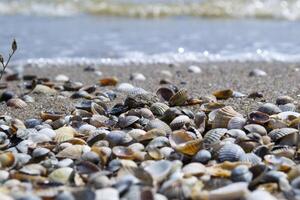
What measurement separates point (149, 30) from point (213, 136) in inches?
254

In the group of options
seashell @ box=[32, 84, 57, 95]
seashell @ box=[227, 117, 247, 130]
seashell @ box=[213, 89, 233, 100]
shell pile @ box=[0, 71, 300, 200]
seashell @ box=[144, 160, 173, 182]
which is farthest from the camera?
seashell @ box=[32, 84, 57, 95]

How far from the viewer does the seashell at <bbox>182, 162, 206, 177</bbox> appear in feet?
7.95

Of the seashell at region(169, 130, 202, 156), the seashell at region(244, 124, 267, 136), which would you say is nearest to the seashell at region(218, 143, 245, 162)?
the seashell at region(169, 130, 202, 156)

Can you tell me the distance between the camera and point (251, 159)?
8.68 ft

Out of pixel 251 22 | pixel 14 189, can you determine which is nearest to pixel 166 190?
pixel 14 189

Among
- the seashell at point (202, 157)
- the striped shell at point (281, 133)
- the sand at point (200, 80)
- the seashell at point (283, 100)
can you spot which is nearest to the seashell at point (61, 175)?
the seashell at point (202, 157)

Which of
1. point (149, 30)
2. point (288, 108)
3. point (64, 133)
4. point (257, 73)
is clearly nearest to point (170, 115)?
point (64, 133)

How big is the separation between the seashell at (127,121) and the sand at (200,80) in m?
0.62

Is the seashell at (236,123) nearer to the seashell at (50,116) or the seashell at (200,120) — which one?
the seashell at (200,120)

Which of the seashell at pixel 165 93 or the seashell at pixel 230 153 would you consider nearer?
the seashell at pixel 230 153

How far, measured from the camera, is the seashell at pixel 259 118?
10.4ft

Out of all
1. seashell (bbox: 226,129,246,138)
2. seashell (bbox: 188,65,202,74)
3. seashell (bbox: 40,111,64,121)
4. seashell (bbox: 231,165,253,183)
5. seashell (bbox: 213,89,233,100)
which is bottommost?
seashell (bbox: 188,65,202,74)

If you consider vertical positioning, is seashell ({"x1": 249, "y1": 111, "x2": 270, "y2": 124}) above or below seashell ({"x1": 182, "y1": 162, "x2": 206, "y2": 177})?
below

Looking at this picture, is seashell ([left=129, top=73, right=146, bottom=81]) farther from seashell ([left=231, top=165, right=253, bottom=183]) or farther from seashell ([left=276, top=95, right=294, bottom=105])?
seashell ([left=231, top=165, right=253, bottom=183])
